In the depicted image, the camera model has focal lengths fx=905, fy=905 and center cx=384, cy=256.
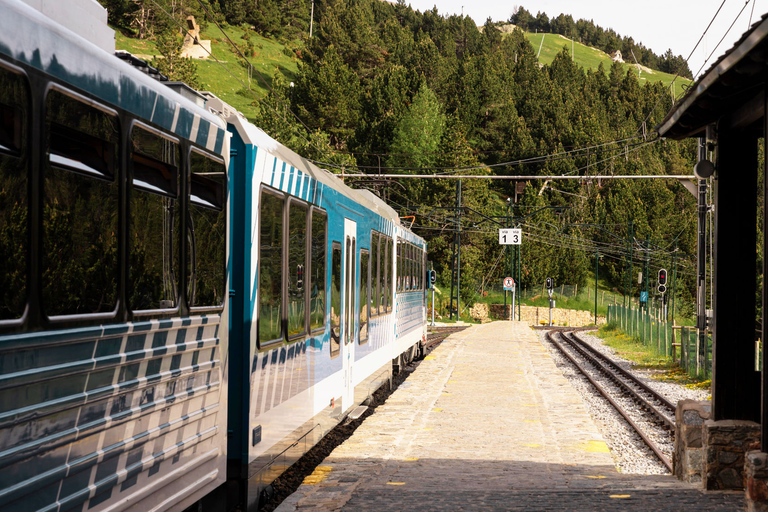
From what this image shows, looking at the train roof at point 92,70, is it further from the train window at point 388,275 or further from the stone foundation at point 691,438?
the train window at point 388,275

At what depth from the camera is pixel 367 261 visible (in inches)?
512

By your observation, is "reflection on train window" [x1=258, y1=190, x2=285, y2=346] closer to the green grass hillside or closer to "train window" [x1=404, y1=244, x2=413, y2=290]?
"train window" [x1=404, y1=244, x2=413, y2=290]

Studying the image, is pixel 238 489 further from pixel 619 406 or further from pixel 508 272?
pixel 508 272

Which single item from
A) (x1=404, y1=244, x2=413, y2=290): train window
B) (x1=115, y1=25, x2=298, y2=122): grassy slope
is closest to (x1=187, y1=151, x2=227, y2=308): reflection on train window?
(x1=404, y1=244, x2=413, y2=290): train window

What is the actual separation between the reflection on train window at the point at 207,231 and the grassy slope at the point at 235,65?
298ft

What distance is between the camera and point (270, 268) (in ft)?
23.0

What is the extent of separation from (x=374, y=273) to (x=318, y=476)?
587 cm

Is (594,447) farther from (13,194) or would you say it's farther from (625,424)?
(13,194)

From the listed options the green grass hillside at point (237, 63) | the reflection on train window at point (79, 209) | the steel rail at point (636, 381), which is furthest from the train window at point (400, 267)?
the green grass hillside at point (237, 63)

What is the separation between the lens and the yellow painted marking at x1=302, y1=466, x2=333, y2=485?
8.05 metres

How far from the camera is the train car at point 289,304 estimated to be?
20.8 feet

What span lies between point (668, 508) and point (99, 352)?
4777mm

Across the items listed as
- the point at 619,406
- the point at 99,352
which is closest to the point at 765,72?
the point at 99,352

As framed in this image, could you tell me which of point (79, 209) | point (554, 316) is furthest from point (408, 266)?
point (554, 316)
